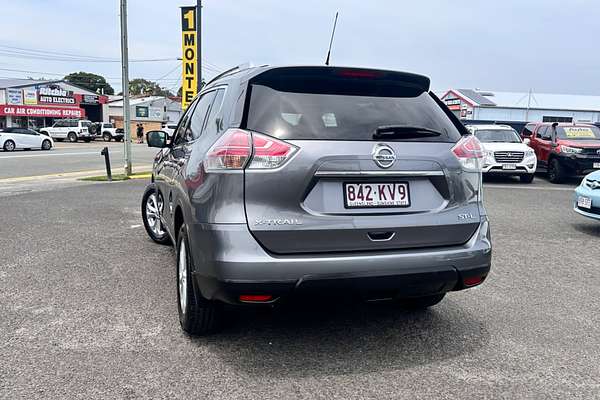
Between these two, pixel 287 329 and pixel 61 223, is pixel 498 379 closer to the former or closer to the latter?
pixel 287 329

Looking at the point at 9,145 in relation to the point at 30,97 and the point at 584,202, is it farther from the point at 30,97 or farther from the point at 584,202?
the point at 584,202

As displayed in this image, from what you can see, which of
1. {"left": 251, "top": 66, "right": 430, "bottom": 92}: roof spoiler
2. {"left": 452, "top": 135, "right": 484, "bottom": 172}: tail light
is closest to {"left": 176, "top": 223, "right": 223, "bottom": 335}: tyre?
{"left": 251, "top": 66, "right": 430, "bottom": 92}: roof spoiler

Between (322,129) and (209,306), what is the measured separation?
133 cm

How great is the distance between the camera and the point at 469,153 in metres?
3.29

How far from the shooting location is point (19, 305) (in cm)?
408

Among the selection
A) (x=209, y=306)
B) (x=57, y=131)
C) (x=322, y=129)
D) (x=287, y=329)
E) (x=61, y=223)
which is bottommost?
(x=57, y=131)

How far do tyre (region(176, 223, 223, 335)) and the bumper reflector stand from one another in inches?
17.6

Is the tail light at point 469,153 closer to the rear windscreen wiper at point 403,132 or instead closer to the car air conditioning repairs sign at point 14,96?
the rear windscreen wiper at point 403,132

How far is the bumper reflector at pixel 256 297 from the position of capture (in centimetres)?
282

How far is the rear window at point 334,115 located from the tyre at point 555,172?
12.9 meters

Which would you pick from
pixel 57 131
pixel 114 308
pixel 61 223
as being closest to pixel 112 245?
pixel 61 223

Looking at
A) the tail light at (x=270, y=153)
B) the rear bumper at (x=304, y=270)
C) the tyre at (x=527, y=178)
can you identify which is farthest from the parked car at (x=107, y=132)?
the tail light at (x=270, y=153)

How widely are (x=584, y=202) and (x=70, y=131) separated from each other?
4574cm

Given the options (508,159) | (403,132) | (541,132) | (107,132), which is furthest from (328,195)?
(107,132)
